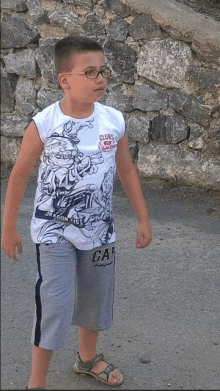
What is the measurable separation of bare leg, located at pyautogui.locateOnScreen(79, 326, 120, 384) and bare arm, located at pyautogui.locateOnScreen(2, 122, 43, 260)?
52 centimetres

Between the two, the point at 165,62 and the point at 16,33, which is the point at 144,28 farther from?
the point at 16,33

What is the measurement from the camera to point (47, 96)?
5.82 m

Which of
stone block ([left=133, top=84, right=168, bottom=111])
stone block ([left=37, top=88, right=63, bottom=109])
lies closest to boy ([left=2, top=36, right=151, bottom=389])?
stone block ([left=133, top=84, right=168, bottom=111])

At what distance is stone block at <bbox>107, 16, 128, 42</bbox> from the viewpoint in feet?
17.5

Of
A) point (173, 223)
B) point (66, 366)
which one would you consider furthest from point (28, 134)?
point (173, 223)

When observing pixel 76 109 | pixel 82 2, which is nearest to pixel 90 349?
pixel 76 109

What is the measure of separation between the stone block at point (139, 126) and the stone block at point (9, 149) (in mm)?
1192

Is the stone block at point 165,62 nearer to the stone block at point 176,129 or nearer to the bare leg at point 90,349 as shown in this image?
the stone block at point 176,129

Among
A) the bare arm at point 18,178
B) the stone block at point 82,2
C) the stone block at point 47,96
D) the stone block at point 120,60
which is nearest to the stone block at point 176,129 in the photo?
the stone block at point 120,60

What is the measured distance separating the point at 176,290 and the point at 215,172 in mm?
1706

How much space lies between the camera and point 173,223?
15.8 feet

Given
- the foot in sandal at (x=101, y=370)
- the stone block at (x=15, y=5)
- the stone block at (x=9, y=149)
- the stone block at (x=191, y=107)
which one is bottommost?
the stone block at (x=9, y=149)

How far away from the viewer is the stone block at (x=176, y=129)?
5.28 m

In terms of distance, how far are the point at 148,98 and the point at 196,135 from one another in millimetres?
528
